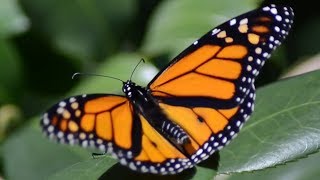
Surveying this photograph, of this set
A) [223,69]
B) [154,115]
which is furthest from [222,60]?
[154,115]

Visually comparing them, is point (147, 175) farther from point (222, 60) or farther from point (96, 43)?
point (96, 43)

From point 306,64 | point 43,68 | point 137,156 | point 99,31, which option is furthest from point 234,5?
point 137,156

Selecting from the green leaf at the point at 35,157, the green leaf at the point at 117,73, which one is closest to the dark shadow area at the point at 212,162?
the green leaf at the point at 35,157

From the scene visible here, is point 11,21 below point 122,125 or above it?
above

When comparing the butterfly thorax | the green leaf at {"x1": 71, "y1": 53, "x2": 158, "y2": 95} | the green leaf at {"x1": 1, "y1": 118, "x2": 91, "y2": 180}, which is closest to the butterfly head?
the butterfly thorax

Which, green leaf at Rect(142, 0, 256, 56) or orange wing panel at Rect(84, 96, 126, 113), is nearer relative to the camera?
orange wing panel at Rect(84, 96, 126, 113)

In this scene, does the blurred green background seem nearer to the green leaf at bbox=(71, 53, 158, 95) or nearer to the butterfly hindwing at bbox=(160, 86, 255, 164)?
the green leaf at bbox=(71, 53, 158, 95)

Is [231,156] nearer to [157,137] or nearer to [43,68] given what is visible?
[157,137]
